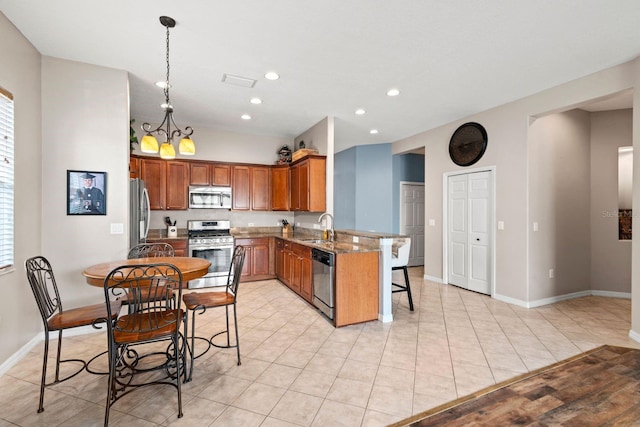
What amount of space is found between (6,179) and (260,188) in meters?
3.72

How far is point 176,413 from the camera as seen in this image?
1933 mm

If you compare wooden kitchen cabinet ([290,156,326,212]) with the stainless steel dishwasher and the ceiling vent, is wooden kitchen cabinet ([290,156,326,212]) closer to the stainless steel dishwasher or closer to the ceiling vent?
the stainless steel dishwasher

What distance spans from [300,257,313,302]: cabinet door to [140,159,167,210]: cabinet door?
2.76m

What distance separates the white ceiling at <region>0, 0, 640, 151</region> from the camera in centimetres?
235

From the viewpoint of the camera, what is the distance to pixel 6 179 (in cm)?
253

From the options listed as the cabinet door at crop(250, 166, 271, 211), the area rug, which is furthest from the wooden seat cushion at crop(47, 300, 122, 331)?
the cabinet door at crop(250, 166, 271, 211)

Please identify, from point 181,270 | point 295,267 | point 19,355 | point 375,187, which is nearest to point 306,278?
point 295,267

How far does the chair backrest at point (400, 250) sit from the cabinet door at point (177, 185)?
148 inches

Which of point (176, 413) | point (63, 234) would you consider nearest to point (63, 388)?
point (176, 413)

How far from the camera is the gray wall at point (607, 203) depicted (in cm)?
464

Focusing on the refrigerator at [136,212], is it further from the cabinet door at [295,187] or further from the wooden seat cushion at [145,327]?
the cabinet door at [295,187]

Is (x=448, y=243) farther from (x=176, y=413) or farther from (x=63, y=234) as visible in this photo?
(x=63, y=234)

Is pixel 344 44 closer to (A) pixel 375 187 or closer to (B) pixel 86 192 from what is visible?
(B) pixel 86 192

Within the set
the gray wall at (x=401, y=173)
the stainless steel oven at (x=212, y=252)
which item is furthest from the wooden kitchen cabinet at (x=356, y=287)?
the gray wall at (x=401, y=173)
